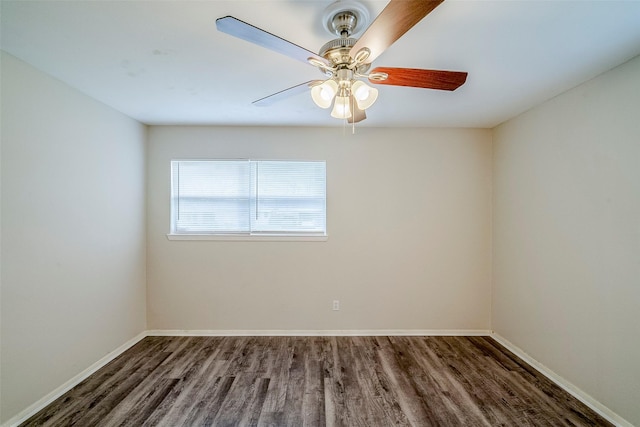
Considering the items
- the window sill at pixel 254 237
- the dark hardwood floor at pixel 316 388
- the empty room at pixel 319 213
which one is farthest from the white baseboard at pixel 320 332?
the window sill at pixel 254 237

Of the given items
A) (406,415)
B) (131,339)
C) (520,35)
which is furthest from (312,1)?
(131,339)

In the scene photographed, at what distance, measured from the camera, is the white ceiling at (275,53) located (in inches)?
54.1

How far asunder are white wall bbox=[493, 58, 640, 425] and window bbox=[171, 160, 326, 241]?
2080 millimetres

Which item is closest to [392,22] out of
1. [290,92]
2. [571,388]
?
[290,92]

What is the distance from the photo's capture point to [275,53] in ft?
5.65

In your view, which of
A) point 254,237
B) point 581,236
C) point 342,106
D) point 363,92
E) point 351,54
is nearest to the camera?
point 351,54

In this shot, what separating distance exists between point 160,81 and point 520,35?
2.41m

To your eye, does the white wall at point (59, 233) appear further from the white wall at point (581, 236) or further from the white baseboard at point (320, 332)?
the white wall at point (581, 236)

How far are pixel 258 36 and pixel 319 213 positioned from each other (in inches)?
90.9

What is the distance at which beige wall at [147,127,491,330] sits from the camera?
323 cm

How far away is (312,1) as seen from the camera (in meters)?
1.30

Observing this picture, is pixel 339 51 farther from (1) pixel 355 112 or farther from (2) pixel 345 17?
(1) pixel 355 112

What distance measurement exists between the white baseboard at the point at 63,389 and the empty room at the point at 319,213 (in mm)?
17

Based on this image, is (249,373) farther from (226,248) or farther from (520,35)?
(520,35)
